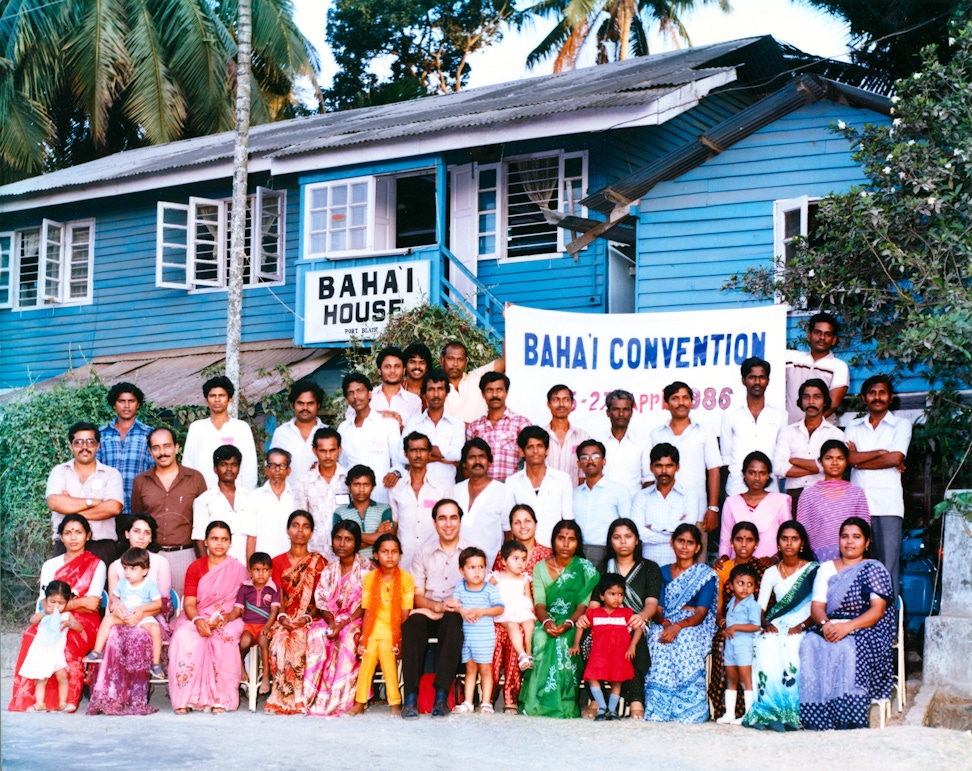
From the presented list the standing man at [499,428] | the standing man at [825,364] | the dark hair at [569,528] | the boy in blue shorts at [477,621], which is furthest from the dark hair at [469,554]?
the standing man at [825,364]

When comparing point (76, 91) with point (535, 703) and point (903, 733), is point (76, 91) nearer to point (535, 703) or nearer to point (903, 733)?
point (535, 703)

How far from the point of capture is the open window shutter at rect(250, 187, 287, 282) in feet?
55.1

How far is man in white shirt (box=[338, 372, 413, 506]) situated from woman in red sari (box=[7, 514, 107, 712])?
178 cm

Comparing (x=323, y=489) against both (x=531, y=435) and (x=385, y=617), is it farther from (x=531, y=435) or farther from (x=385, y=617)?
(x=531, y=435)

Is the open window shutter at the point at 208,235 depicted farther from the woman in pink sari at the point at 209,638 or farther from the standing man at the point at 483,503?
the standing man at the point at 483,503

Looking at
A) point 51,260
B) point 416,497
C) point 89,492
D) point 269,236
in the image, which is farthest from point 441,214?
point 51,260

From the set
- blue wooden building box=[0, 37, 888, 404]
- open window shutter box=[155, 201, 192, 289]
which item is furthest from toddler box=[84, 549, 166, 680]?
open window shutter box=[155, 201, 192, 289]

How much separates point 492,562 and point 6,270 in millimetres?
13771

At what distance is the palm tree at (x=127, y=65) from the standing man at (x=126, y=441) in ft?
58.3

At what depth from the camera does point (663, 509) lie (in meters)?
7.84

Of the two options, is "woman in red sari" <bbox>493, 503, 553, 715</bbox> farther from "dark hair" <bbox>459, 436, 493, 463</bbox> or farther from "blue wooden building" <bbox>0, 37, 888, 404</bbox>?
"blue wooden building" <bbox>0, 37, 888, 404</bbox>

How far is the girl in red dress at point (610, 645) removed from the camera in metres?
7.25

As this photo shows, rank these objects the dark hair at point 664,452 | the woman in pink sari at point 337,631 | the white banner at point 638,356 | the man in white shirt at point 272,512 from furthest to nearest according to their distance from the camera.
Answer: the white banner at point 638,356
the man in white shirt at point 272,512
the dark hair at point 664,452
the woman in pink sari at point 337,631

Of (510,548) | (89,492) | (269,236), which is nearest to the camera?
(510,548)
